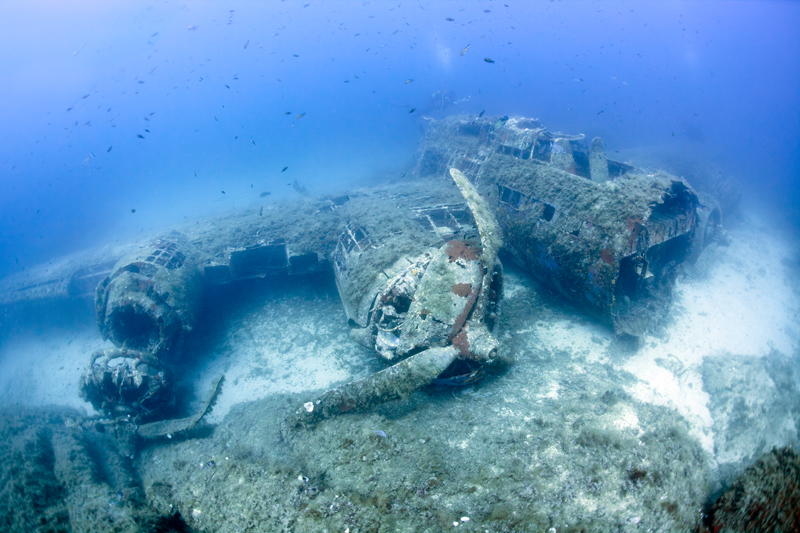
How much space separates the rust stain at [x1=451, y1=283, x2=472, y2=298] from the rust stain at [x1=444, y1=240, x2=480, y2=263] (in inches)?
18.5

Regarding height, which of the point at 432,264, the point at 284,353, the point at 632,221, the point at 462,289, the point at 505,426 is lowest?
the point at 284,353

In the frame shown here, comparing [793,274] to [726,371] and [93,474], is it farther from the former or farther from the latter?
[93,474]

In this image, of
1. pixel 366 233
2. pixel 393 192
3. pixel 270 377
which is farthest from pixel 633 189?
pixel 270 377

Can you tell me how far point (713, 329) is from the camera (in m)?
7.66

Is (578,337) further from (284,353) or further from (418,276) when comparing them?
A: (284,353)

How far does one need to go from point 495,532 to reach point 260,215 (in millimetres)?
11776

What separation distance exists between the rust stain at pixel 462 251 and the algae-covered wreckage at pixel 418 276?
36 millimetres

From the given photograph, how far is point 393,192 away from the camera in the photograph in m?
12.5

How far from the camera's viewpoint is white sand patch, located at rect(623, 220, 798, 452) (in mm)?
5609

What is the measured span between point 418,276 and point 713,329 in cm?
827

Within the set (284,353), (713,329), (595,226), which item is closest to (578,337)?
(595,226)

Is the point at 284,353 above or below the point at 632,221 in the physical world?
below

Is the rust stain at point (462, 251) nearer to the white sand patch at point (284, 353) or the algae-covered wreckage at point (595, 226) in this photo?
the algae-covered wreckage at point (595, 226)

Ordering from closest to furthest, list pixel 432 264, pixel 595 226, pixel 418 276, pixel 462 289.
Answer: pixel 462 289
pixel 432 264
pixel 418 276
pixel 595 226
